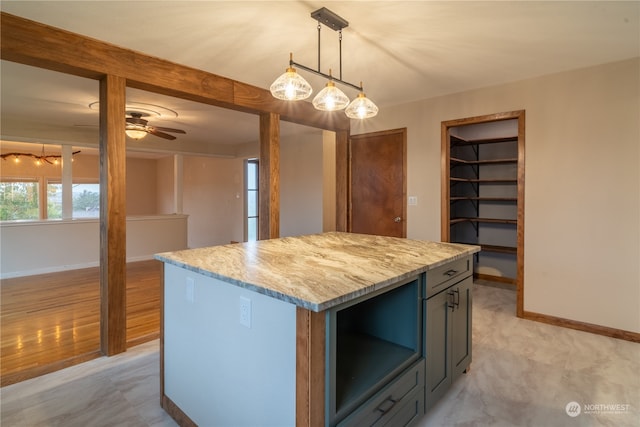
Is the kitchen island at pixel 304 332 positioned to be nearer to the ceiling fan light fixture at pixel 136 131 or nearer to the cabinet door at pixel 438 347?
the cabinet door at pixel 438 347

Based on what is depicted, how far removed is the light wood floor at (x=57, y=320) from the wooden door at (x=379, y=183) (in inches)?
111

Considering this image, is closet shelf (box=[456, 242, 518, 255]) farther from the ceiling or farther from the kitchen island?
the kitchen island

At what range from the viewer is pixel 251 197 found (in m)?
7.62

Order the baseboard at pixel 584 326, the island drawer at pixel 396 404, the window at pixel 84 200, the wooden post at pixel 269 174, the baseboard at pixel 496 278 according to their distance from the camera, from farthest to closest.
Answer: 1. the window at pixel 84 200
2. the baseboard at pixel 496 278
3. the wooden post at pixel 269 174
4. the baseboard at pixel 584 326
5. the island drawer at pixel 396 404

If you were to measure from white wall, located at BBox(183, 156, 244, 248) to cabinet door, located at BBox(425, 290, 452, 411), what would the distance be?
5908 mm


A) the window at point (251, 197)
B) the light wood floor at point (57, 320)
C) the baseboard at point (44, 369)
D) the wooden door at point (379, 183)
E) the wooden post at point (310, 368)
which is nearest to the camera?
the wooden post at point (310, 368)

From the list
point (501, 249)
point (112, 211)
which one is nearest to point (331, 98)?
point (112, 211)

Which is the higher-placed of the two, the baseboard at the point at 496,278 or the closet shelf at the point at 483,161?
the closet shelf at the point at 483,161

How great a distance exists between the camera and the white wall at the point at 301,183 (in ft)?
19.2

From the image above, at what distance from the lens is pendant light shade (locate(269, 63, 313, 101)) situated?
1916mm

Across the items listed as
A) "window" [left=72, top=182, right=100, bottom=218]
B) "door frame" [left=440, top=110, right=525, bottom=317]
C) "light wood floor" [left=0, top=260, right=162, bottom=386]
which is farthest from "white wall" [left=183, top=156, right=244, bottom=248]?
"door frame" [left=440, top=110, right=525, bottom=317]

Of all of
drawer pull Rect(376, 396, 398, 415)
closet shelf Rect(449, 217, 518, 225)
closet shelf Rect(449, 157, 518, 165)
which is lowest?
drawer pull Rect(376, 396, 398, 415)

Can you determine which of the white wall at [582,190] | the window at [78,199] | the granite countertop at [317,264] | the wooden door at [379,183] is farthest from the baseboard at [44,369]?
the window at [78,199]

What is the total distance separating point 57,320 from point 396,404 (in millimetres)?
3339
